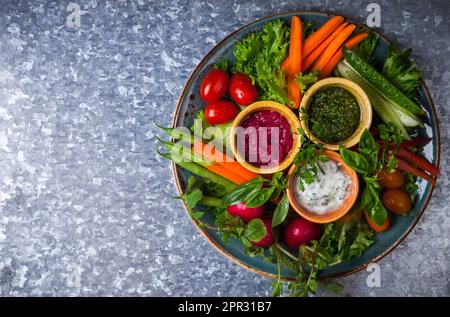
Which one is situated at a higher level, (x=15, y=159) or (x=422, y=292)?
(x=15, y=159)

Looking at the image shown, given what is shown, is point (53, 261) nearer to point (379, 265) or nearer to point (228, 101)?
point (228, 101)

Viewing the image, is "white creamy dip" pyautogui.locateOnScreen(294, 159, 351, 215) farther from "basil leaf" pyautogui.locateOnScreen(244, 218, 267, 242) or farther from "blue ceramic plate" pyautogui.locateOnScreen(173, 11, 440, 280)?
"blue ceramic plate" pyautogui.locateOnScreen(173, 11, 440, 280)

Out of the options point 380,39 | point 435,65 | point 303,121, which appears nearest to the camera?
point 303,121

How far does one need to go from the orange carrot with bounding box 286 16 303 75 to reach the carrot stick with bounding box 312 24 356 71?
85 mm

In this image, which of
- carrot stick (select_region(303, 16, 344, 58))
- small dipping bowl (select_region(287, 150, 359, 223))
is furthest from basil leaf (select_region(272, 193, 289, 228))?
carrot stick (select_region(303, 16, 344, 58))

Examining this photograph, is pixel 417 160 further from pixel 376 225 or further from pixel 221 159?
pixel 221 159

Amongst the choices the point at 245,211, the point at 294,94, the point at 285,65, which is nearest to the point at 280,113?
the point at 294,94

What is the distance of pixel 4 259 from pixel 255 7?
1589 mm

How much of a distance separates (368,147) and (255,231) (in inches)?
20.3

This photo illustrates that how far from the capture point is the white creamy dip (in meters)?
1.99

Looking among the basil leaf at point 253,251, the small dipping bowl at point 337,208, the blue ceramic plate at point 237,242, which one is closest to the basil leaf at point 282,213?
the small dipping bowl at point 337,208

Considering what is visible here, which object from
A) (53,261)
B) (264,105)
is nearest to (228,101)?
(264,105)

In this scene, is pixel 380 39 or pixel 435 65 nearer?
pixel 380 39

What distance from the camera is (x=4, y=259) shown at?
2.38m
